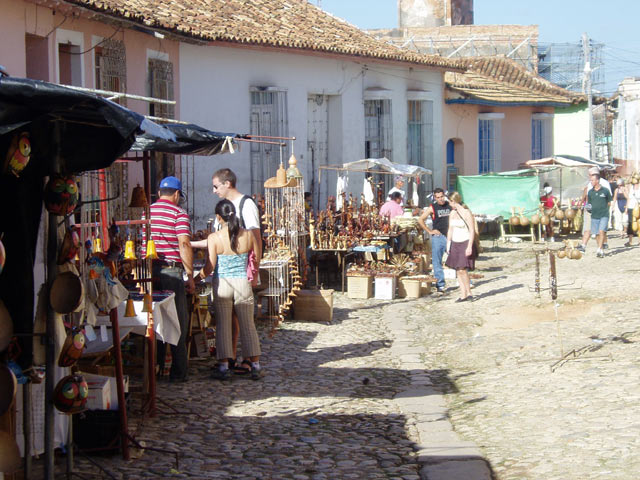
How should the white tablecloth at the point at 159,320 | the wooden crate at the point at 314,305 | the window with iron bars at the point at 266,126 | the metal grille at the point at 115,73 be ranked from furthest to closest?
the window with iron bars at the point at 266,126
the metal grille at the point at 115,73
the wooden crate at the point at 314,305
the white tablecloth at the point at 159,320

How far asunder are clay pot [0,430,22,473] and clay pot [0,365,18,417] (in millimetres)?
272

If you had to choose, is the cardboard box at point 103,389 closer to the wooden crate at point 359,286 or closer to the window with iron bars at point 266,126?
the wooden crate at point 359,286

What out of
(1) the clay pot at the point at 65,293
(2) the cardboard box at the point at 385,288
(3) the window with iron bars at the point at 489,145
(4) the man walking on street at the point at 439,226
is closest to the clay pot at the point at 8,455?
(1) the clay pot at the point at 65,293

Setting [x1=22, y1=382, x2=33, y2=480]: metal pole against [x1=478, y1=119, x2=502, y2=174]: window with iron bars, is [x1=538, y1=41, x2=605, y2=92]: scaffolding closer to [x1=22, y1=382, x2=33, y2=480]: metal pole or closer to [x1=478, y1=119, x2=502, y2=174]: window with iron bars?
[x1=478, y1=119, x2=502, y2=174]: window with iron bars

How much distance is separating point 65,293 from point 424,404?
159 inches

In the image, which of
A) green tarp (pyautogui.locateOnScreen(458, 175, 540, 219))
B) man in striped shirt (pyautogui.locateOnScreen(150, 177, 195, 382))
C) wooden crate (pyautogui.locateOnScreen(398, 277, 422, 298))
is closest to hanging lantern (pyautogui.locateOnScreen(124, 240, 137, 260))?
man in striped shirt (pyautogui.locateOnScreen(150, 177, 195, 382))

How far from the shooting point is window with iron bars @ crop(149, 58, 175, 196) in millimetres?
15984

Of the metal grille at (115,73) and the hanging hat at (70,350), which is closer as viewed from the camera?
the hanging hat at (70,350)

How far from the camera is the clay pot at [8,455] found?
4.70 metres

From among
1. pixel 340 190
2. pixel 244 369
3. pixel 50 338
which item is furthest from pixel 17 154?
pixel 340 190

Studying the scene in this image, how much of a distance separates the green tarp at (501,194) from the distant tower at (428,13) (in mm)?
20247

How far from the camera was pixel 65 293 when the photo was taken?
5195mm

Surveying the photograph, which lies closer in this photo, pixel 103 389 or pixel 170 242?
pixel 103 389

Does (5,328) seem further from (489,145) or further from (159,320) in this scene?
(489,145)
